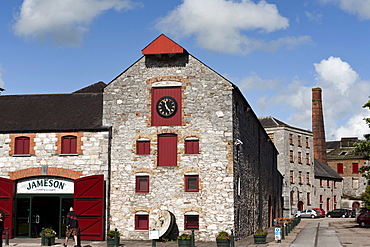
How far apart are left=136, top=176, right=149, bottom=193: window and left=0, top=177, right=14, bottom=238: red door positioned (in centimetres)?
716

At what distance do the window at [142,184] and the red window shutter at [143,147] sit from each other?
141cm

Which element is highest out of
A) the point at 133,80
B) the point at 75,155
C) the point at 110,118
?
the point at 133,80

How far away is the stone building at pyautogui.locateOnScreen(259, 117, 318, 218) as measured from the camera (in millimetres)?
65938

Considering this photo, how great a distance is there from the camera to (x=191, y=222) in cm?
2722

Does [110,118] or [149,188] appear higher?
[110,118]

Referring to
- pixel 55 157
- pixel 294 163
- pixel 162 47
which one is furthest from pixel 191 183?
pixel 294 163

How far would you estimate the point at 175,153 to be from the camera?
2809 centimetres

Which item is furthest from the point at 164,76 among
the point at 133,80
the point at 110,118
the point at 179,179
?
the point at 179,179

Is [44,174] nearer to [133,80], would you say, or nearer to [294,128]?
[133,80]

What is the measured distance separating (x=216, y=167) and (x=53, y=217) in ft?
32.3

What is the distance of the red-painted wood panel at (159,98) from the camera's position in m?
28.2

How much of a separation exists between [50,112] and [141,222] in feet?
29.5

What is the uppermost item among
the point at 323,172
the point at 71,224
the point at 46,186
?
the point at 323,172

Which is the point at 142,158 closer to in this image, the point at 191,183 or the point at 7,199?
the point at 191,183
